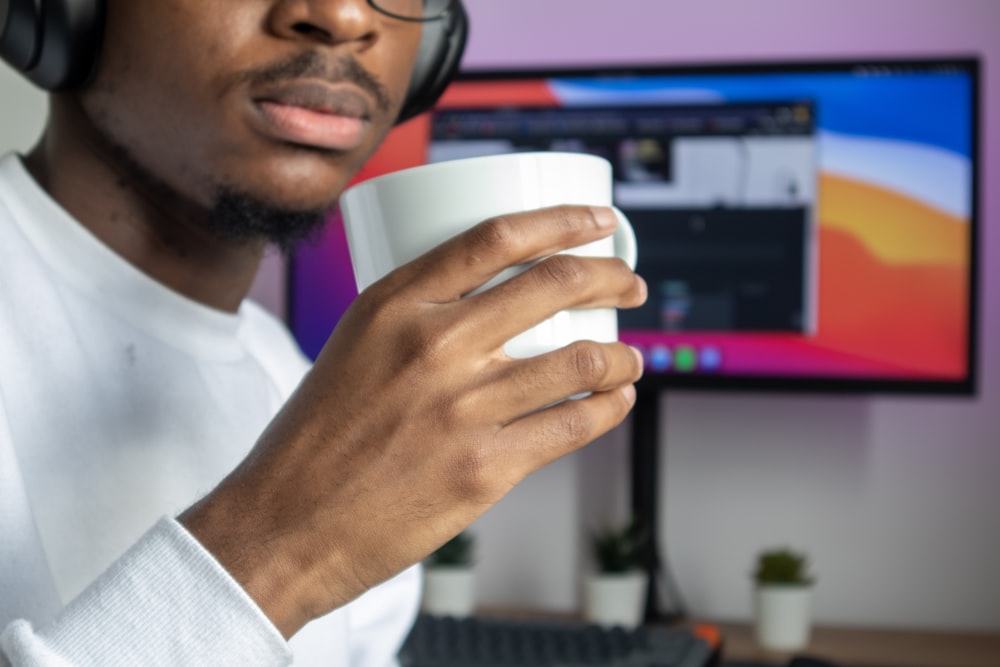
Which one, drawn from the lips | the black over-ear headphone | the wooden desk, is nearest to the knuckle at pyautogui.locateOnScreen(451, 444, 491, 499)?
the lips

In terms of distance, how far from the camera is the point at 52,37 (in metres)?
0.63

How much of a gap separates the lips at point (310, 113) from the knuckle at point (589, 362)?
0.83 ft

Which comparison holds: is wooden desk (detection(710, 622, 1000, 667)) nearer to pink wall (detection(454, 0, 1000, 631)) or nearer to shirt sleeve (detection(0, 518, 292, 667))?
pink wall (detection(454, 0, 1000, 631))

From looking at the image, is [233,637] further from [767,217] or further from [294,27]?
[767,217]

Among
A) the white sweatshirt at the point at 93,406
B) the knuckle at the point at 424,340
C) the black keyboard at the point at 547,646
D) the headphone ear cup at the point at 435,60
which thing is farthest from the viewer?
the black keyboard at the point at 547,646

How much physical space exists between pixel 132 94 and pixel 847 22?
1.02 meters

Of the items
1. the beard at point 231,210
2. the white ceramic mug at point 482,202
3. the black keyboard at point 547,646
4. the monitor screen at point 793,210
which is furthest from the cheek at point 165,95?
the monitor screen at point 793,210

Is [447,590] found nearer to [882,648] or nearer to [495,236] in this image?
[882,648]

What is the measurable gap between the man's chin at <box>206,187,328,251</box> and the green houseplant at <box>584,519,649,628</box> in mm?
760

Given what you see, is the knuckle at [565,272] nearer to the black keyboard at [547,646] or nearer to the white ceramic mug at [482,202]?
the white ceramic mug at [482,202]

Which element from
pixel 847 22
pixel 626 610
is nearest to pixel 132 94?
pixel 626 610

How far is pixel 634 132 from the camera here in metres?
1.35

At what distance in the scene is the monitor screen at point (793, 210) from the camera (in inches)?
49.9

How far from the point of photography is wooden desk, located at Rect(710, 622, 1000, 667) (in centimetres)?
122
